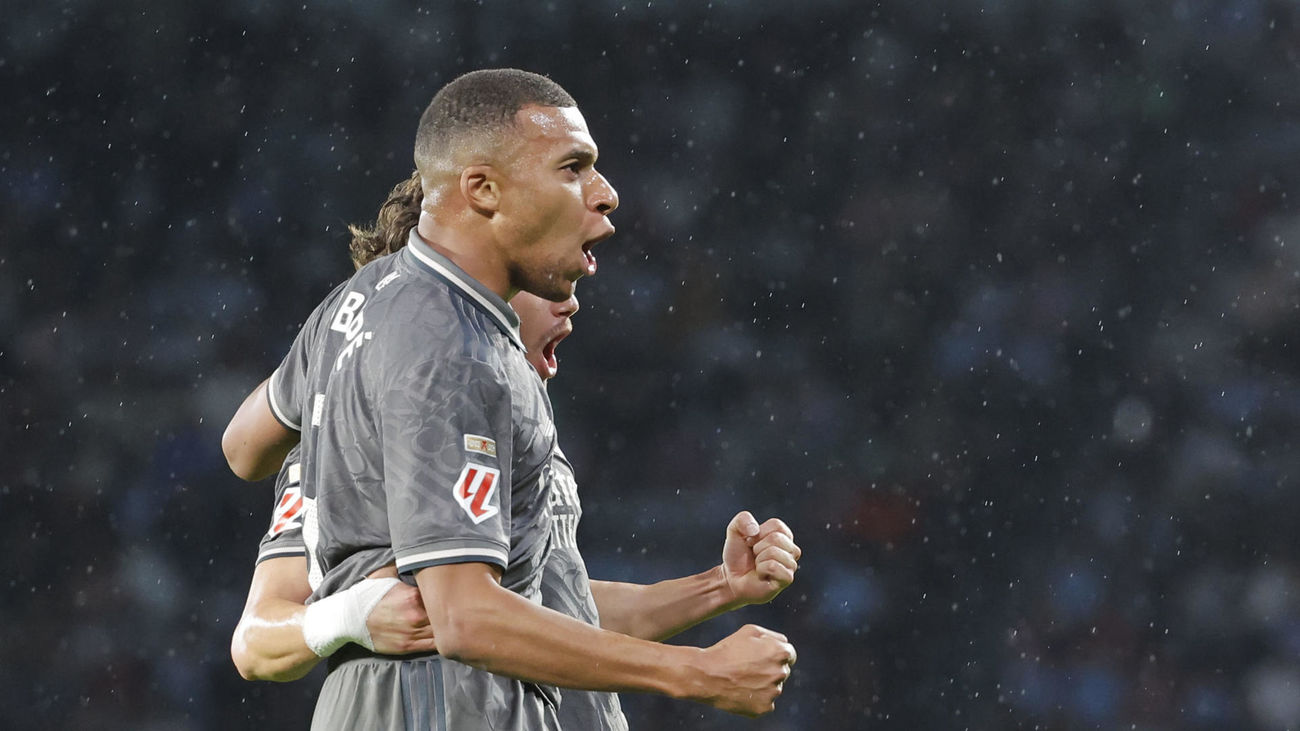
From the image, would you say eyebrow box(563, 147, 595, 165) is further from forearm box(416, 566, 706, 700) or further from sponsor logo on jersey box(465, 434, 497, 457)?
forearm box(416, 566, 706, 700)

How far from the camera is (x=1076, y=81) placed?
16.9 ft

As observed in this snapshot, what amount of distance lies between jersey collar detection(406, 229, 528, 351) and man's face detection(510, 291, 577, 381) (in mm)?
757

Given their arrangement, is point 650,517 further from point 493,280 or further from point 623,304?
point 493,280

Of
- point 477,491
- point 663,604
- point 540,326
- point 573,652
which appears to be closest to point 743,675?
point 573,652

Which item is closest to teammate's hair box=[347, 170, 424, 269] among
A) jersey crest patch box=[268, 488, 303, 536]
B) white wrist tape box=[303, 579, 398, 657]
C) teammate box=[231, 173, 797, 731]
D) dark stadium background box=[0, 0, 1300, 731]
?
teammate box=[231, 173, 797, 731]

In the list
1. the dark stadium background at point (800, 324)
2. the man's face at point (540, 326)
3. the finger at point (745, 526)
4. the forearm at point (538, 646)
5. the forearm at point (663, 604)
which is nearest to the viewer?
the forearm at point (538, 646)

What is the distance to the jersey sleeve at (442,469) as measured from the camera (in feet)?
5.04

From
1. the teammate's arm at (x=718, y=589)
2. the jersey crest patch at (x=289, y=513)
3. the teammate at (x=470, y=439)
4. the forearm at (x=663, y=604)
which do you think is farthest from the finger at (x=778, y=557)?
the jersey crest patch at (x=289, y=513)

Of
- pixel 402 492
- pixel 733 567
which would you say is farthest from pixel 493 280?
pixel 733 567

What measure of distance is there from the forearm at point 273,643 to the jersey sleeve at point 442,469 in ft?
1.10

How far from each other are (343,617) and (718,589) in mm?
797

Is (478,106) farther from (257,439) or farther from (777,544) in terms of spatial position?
(777,544)

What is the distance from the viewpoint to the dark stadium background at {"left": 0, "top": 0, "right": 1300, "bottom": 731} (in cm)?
448

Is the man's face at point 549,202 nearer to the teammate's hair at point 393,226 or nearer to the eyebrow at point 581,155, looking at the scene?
the eyebrow at point 581,155
